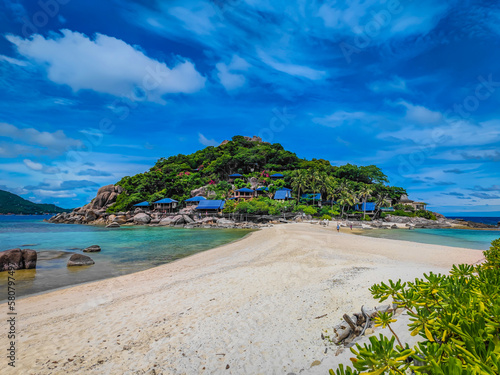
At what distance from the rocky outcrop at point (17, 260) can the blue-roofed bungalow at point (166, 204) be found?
56.1 m

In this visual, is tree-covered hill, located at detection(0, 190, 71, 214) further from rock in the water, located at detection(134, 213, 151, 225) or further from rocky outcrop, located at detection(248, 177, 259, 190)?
rocky outcrop, located at detection(248, 177, 259, 190)

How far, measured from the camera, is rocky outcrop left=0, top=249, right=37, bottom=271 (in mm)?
13984

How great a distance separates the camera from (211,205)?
211ft

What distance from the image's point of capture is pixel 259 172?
274 ft

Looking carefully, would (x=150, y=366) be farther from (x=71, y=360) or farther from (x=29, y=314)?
(x=29, y=314)

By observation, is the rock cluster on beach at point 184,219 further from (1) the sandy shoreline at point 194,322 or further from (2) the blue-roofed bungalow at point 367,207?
(1) the sandy shoreline at point 194,322

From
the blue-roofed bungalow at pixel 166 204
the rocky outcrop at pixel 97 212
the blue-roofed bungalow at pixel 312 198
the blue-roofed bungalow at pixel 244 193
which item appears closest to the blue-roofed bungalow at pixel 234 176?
the blue-roofed bungalow at pixel 244 193

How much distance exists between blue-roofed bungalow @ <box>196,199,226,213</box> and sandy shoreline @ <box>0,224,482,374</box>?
52.8 meters

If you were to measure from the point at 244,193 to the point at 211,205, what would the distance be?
12369 mm

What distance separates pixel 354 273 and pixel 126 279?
10651mm

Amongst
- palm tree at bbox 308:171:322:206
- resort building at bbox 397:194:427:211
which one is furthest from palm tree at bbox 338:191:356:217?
resort building at bbox 397:194:427:211

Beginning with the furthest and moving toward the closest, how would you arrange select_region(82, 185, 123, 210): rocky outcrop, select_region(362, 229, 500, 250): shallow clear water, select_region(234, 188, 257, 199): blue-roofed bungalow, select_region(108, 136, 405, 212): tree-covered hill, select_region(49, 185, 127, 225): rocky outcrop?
select_region(82, 185, 123, 210): rocky outcrop
select_region(234, 188, 257, 199): blue-roofed bungalow
select_region(49, 185, 127, 225): rocky outcrop
select_region(108, 136, 405, 212): tree-covered hill
select_region(362, 229, 500, 250): shallow clear water

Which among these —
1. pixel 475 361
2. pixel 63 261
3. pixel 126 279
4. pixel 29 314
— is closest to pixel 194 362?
pixel 475 361

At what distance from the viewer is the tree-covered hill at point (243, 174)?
67569 mm
